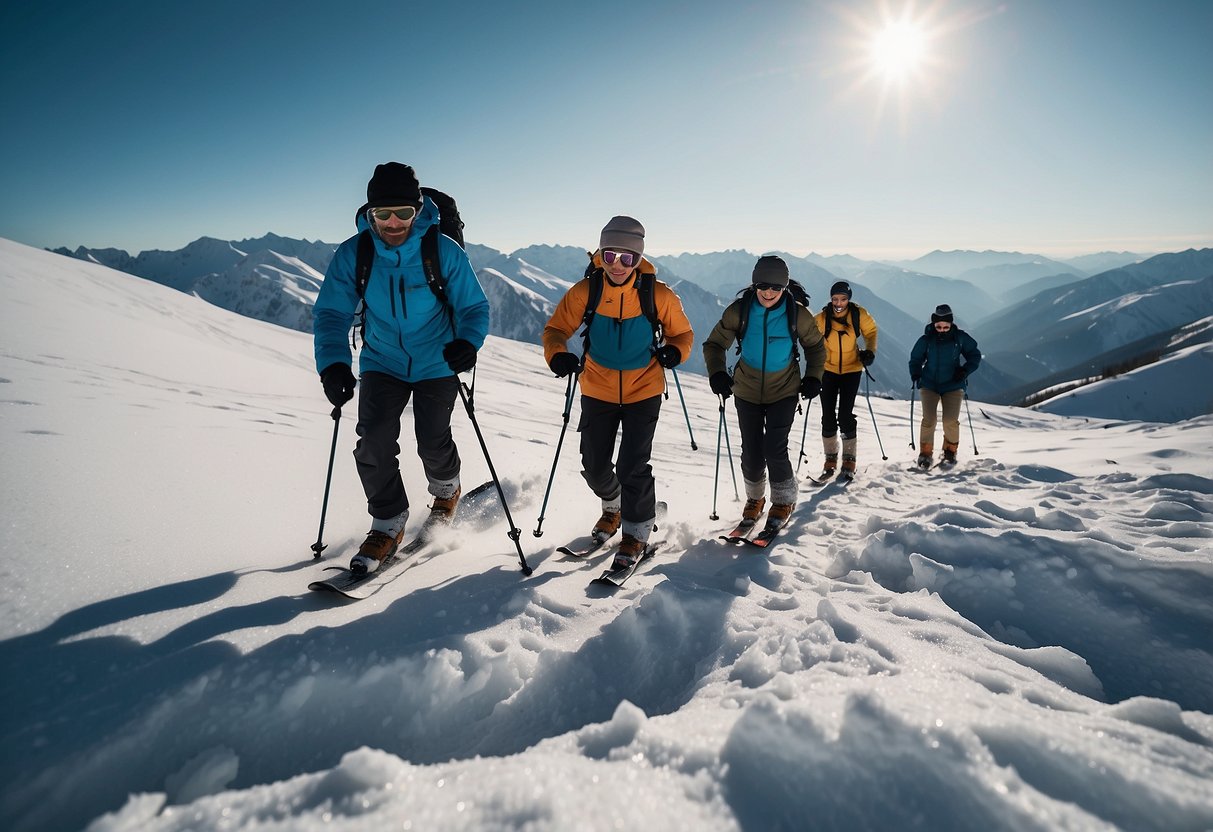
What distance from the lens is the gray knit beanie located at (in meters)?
4.36

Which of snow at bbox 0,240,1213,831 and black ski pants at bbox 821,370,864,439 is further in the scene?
black ski pants at bbox 821,370,864,439

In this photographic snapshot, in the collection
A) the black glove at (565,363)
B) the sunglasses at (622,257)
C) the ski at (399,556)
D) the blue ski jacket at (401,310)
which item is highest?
the sunglasses at (622,257)

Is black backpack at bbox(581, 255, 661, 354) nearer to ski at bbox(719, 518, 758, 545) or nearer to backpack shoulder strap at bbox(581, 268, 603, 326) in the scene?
backpack shoulder strap at bbox(581, 268, 603, 326)

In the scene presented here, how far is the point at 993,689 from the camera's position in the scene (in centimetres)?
229

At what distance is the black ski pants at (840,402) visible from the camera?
8.71 metres

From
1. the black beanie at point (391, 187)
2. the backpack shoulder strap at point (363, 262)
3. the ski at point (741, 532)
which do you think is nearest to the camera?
the black beanie at point (391, 187)

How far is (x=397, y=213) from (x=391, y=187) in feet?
0.59

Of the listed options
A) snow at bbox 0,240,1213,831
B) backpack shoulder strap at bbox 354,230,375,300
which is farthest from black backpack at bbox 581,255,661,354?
snow at bbox 0,240,1213,831

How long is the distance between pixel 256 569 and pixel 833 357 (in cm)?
818

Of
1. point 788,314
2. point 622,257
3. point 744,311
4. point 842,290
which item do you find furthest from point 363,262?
point 842,290

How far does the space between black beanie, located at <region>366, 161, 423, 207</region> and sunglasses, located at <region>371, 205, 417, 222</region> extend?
0.03 m

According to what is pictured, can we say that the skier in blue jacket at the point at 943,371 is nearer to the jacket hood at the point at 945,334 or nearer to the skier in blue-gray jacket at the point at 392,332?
the jacket hood at the point at 945,334

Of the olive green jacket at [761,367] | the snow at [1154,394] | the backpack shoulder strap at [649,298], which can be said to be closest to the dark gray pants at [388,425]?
the backpack shoulder strap at [649,298]

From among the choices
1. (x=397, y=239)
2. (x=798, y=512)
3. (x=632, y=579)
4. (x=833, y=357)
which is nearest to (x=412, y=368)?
(x=397, y=239)
